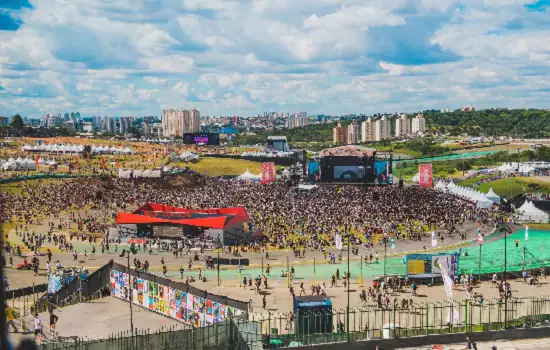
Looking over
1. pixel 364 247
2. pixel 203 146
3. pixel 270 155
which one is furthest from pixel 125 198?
pixel 203 146

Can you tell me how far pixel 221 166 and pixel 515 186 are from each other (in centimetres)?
5740

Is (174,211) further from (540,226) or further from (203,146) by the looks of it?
(203,146)

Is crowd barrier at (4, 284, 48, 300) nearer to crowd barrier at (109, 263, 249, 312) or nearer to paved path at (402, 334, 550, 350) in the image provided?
crowd barrier at (109, 263, 249, 312)

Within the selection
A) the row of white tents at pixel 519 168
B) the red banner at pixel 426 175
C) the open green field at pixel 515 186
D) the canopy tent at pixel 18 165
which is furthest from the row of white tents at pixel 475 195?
the canopy tent at pixel 18 165

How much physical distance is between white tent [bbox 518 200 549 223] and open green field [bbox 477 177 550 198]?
1548 centimetres

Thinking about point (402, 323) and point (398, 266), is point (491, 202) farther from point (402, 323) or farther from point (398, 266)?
point (402, 323)

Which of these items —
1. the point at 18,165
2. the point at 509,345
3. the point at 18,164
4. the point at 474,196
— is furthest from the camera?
the point at 18,164

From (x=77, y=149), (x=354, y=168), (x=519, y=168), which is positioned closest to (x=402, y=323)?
(x=354, y=168)

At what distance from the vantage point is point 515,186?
267 ft

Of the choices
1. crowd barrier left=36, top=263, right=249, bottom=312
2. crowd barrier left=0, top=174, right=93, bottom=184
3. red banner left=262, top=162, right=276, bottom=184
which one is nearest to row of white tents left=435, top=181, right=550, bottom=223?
red banner left=262, top=162, right=276, bottom=184

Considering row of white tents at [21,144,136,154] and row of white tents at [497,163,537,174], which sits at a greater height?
row of white tents at [21,144,136,154]

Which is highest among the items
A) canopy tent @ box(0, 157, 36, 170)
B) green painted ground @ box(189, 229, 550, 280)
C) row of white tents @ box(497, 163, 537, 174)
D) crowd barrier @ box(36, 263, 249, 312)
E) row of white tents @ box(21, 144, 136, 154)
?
row of white tents @ box(21, 144, 136, 154)

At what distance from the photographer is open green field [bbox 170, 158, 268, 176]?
366 feet

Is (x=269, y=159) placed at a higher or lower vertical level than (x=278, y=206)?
higher
